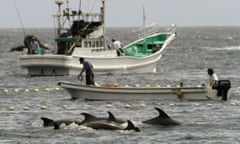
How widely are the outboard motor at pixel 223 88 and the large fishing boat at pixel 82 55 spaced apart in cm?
1357

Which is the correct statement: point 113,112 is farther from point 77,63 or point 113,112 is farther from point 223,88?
point 77,63

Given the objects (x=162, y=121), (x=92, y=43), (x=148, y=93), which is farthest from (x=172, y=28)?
(x=162, y=121)

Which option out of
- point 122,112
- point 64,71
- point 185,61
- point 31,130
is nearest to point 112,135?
point 31,130

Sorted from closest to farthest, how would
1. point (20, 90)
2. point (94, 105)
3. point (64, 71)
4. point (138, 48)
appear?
point (94, 105)
point (20, 90)
point (64, 71)
point (138, 48)

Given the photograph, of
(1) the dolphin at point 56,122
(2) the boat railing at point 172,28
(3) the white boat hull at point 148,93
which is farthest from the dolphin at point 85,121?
(2) the boat railing at point 172,28

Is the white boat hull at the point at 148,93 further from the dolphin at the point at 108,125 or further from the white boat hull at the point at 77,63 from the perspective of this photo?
the white boat hull at the point at 77,63

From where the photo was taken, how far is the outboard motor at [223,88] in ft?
107

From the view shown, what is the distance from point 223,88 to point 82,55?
14324 millimetres

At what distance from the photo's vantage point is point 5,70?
5453 centimetres

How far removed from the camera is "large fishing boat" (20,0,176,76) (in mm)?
45469

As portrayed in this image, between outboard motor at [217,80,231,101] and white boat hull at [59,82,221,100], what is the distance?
20 cm

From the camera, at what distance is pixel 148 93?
33.2 m

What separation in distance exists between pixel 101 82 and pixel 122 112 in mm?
12031

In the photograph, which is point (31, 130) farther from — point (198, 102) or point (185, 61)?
point (185, 61)
